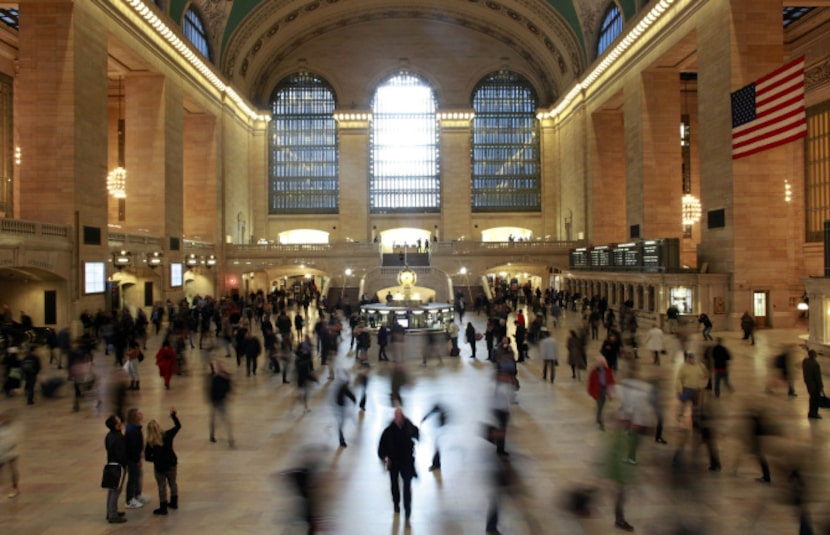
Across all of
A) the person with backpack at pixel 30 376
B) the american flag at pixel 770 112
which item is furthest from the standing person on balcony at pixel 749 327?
the person with backpack at pixel 30 376

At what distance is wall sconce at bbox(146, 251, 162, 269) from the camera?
74.9ft

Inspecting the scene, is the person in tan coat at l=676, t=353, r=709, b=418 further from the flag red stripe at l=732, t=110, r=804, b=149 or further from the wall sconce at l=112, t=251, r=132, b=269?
the wall sconce at l=112, t=251, r=132, b=269

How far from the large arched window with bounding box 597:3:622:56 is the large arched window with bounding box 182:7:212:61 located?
19716 millimetres

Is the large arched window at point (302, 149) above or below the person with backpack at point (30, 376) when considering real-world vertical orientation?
above

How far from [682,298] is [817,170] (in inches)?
449

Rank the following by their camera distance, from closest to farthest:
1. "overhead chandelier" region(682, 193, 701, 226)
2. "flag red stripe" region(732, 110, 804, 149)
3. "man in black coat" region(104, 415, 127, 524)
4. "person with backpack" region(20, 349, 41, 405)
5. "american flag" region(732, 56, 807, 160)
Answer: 1. "man in black coat" region(104, 415, 127, 524)
2. "person with backpack" region(20, 349, 41, 405)
3. "american flag" region(732, 56, 807, 160)
4. "flag red stripe" region(732, 110, 804, 149)
5. "overhead chandelier" region(682, 193, 701, 226)

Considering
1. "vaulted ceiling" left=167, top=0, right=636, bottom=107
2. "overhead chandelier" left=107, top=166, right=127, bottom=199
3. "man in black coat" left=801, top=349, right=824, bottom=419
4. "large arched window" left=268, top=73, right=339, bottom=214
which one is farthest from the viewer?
"large arched window" left=268, top=73, right=339, bottom=214

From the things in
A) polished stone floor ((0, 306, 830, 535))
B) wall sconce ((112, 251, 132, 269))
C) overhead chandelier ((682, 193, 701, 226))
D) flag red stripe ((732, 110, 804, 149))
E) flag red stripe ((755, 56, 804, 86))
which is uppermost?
flag red stripe ((755, 56, 804, 86))

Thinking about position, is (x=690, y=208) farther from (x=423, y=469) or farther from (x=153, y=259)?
(x=423, y=469)

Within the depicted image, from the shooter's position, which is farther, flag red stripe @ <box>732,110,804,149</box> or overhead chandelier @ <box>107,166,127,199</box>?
overhead chandelier @ <box>107,166,127,199</box>

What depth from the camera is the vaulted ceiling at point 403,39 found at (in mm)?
34000

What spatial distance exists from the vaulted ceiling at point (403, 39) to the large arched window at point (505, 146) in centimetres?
131

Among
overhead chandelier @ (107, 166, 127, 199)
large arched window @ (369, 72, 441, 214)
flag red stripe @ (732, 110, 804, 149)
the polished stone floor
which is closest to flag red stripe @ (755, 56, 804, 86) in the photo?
flag red stripe @ (732, 110, 804, 149)

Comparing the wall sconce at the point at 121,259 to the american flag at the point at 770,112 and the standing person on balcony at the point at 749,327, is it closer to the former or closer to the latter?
the standing person on balcony at the point at 749,327
